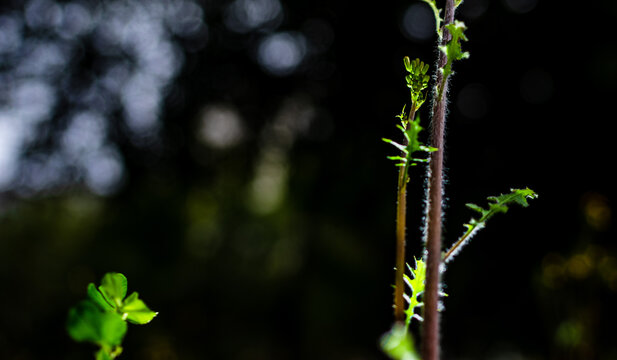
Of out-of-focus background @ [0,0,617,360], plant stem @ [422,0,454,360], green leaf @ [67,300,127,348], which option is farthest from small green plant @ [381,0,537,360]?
out-of-focus background @ [0,0,617,360]

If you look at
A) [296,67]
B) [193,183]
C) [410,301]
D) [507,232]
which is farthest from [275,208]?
[410,301]

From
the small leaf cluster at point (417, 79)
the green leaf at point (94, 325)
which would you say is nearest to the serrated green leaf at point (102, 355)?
the green leaf at point (94, 325)

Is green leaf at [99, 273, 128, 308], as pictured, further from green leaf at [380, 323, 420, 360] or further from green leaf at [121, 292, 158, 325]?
green leaf at [380, 323, 420, 360]

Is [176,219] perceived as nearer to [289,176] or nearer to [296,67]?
[289,176]

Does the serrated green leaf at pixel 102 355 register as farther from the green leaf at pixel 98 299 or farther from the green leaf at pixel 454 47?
the green leaf at pixel 454 47

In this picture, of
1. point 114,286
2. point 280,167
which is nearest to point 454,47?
point 114,286

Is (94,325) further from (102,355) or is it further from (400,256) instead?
(400,256)
